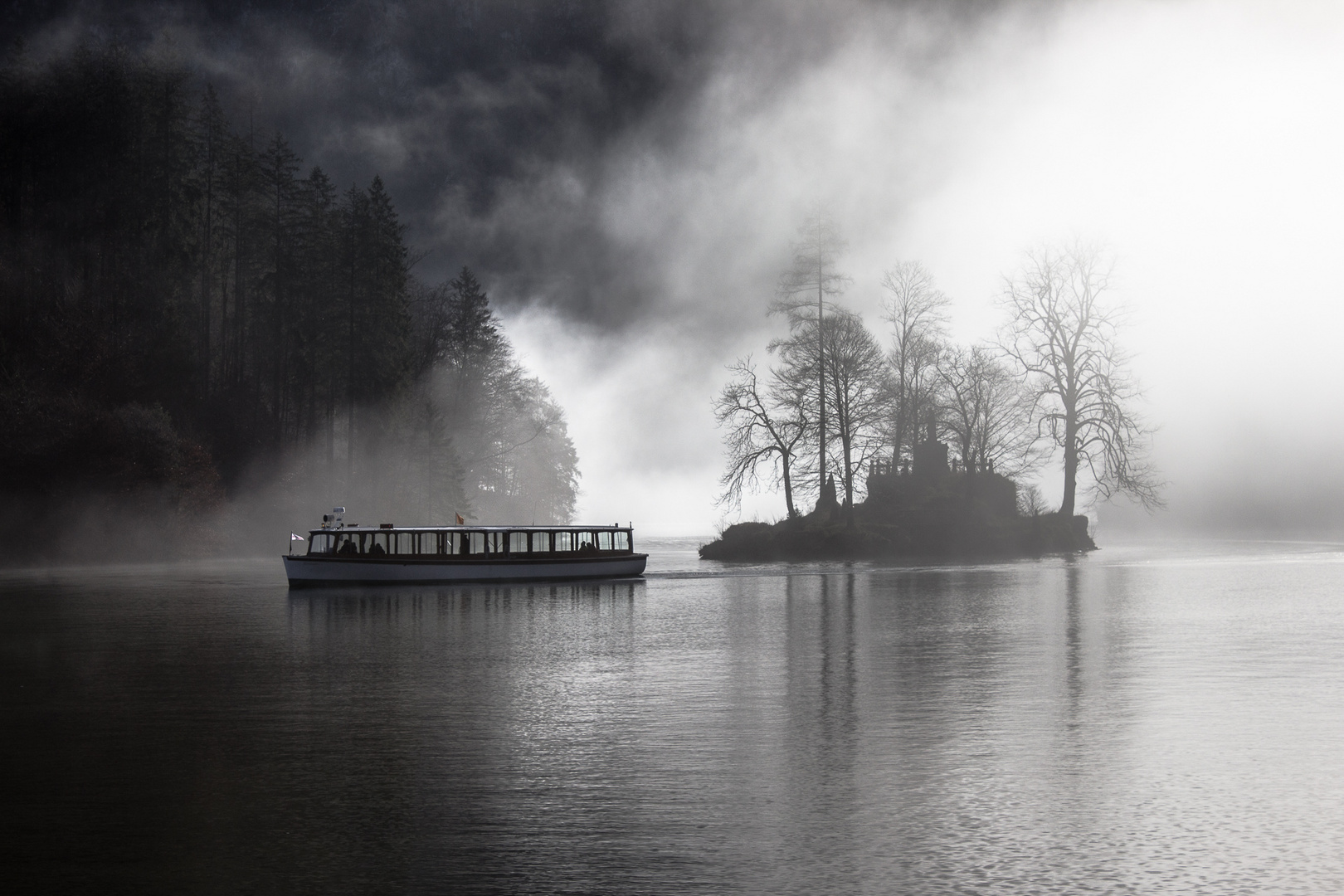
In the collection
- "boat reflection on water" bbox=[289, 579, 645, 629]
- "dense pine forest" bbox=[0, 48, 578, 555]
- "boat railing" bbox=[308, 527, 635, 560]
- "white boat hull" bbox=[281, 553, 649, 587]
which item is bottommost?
"boat reflection on water" bbox=[289, 579, 645, 629]

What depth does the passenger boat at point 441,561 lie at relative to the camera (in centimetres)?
4909

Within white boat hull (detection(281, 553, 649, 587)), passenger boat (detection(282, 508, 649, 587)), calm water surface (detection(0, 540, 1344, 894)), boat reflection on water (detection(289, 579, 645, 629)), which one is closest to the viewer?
calm water surface (detection(0, 540, 1344, 894))

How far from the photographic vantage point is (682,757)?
44.0 ft

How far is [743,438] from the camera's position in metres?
67.2

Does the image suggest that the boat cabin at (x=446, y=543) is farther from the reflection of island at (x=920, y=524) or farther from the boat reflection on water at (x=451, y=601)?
the reflection of island at (x=920, y=524)

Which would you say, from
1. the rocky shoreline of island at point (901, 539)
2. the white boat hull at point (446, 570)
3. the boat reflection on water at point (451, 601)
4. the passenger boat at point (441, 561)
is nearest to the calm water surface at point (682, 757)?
the boat reflection on water at point (451, 601)

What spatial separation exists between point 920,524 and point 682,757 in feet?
180

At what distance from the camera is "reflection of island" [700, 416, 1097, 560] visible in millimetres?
64375

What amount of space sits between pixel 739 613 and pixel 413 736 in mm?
19913

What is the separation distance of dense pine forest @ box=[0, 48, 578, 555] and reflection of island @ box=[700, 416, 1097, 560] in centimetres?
2785

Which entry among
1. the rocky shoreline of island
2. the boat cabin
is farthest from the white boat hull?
the rocky shoreline of island

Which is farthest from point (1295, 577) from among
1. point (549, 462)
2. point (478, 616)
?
point (549, 462)

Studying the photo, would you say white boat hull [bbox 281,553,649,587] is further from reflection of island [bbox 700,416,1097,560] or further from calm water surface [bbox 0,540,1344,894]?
calm water surface [bbox 0,540,1344,894]

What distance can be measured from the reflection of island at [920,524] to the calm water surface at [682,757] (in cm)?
3358
